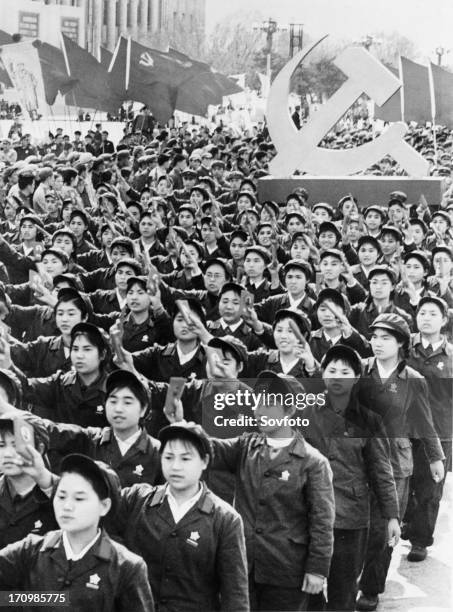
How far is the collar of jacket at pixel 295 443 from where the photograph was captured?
413cm

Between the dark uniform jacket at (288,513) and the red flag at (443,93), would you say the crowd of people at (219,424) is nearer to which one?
the dark uniform jacket at (288,513)

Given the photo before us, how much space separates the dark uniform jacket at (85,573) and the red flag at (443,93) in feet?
40.0

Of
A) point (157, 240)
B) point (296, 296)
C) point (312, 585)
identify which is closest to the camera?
point (312, 585)

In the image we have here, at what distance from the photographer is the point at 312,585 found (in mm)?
4113

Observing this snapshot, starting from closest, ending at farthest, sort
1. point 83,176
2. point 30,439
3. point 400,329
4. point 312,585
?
point 30,439
point 312,585
point 400,329
point 83,176

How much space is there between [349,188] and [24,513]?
10.7 meters

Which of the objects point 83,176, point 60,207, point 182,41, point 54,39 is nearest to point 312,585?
point 60,207

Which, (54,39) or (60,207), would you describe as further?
(54,39)

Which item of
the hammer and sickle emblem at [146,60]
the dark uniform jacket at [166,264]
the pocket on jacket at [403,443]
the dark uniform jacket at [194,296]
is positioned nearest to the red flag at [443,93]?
the hammer and sickle emblem at [146,60]

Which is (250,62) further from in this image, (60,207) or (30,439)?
(30,439)

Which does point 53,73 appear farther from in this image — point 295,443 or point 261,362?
point 295,443

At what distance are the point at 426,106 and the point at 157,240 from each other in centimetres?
899

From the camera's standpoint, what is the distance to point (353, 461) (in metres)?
4.62

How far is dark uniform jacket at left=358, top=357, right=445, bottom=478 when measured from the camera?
5039 mm
